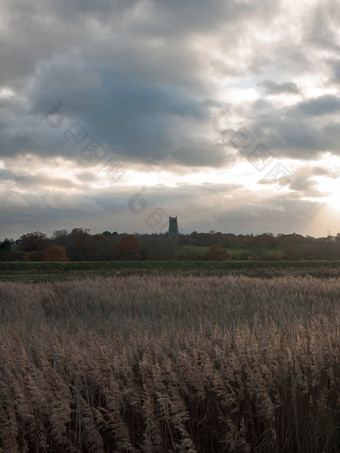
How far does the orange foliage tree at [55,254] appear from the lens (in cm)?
3816

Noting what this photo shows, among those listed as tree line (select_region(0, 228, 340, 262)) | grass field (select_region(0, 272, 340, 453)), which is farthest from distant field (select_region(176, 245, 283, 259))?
grass field (select_region(0, 272, 340, 453))

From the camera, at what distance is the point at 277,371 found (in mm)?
4652

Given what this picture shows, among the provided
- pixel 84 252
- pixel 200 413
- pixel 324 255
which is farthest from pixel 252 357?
pixel 324 255

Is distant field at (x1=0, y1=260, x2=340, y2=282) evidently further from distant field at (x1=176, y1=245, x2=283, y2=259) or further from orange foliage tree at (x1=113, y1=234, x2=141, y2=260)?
distant field at (x1=176, y1=245, x2=283, y2=259)

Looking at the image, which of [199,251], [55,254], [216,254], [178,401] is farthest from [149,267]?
[178,401]

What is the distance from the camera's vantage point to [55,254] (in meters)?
38.5

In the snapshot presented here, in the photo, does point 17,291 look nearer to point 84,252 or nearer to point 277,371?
point 277,371

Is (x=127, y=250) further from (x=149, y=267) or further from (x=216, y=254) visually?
(x=216, y=254)

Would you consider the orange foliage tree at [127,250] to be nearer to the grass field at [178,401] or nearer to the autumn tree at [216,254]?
the autumn tree at [216,254]

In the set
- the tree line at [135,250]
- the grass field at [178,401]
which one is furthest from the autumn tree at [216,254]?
the grass field at [178,401]

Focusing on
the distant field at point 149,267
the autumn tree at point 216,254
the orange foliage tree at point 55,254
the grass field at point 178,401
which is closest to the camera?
the grass field at point 178,401

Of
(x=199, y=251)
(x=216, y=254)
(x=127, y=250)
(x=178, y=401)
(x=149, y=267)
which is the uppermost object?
(x=127, y=250)

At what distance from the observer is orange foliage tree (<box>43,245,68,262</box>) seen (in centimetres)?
3816

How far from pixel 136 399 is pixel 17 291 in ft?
41.0
